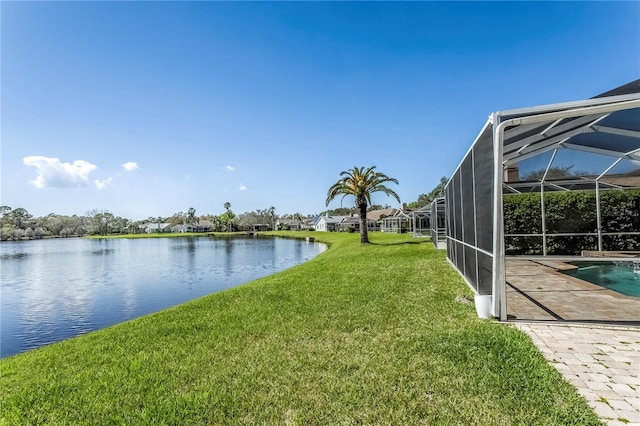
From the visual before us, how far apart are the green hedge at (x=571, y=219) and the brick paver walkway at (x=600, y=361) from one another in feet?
26.8

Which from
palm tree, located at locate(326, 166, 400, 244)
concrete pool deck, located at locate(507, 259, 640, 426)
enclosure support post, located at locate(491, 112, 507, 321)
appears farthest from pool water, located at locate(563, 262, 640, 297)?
palm tree, located at locate(326, 166, 400, 244)

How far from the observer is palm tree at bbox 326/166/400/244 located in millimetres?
21328

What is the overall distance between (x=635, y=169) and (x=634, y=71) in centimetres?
324

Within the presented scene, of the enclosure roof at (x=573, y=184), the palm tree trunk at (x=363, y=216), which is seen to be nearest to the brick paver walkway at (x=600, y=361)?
the enclosure roof at (x=573, y=184)

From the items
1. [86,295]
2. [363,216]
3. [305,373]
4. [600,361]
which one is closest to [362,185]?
[363,216]

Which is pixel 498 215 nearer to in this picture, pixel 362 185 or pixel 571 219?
pixel 571 219

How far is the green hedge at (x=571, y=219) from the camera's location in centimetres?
1030

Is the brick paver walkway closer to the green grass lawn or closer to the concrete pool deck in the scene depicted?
the concrete pool deck

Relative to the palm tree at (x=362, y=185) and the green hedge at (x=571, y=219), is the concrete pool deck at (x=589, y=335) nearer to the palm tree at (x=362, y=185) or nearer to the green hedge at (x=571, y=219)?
the green hedge at (x=571, y=219)

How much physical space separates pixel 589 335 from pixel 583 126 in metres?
4.55

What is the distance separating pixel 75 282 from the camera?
16.7 metres

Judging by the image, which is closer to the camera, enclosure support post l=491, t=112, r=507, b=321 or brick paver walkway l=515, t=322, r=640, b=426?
brick paver walkway l=515, t=322, r=640, b=426

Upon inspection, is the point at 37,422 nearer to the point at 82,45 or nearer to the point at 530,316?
the point at 530,316

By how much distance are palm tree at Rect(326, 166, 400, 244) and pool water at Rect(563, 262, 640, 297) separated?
1315 centimetres
